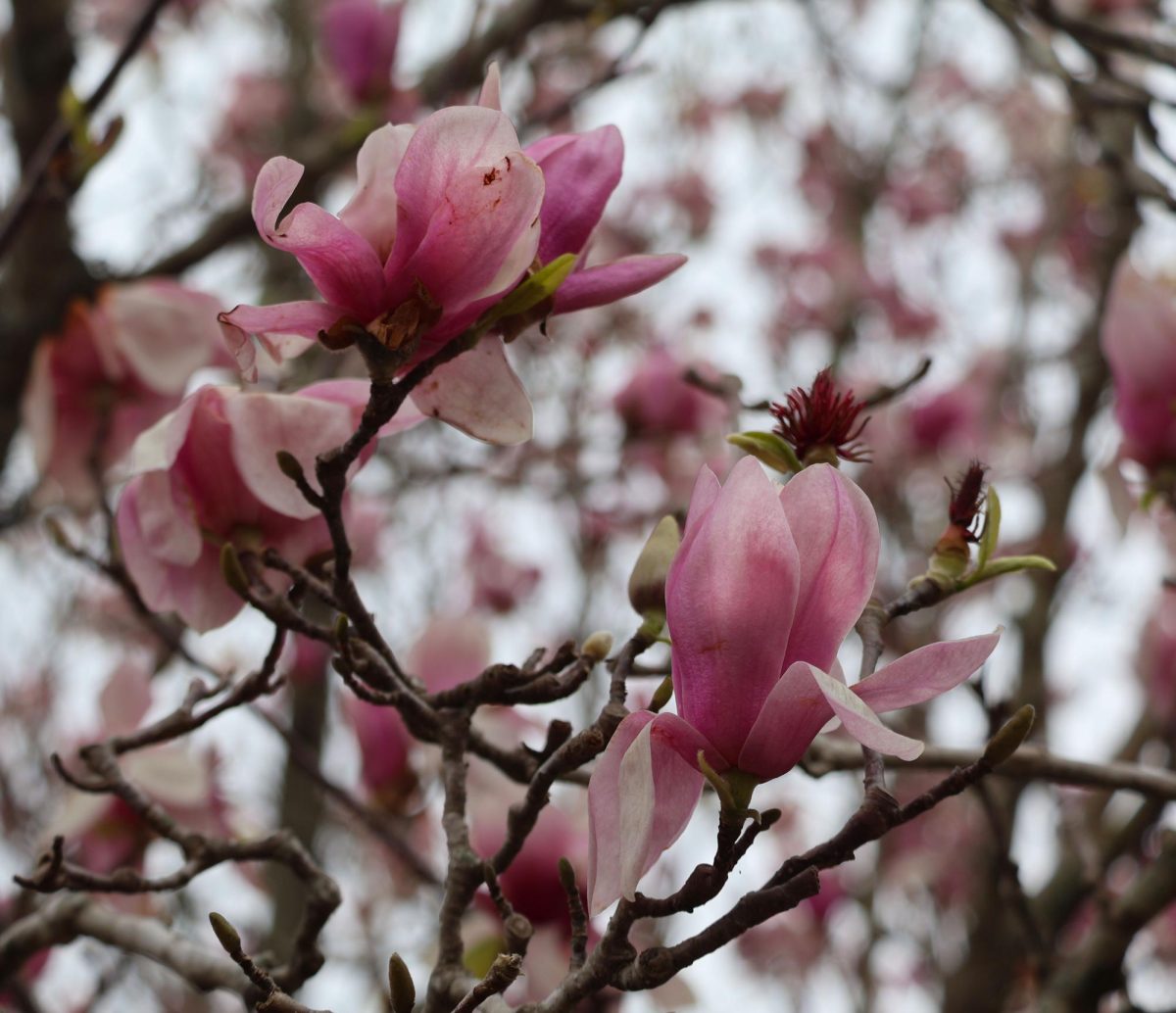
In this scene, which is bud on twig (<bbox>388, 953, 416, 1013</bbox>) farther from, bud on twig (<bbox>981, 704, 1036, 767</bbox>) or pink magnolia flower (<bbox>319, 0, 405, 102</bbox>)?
pink magnolia flower (<bbox>319, 0, 405, 102</bbox>)

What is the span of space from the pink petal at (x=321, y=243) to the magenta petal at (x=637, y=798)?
0.28 m

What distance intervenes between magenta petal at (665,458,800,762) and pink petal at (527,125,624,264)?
0.22 metres

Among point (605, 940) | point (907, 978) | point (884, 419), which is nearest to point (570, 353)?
point (884, 419)

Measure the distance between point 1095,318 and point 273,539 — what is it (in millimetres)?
2195

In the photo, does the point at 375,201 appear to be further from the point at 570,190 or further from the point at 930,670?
the point at 930,670

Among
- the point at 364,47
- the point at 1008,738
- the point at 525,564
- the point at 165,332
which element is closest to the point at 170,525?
the point at 1008,738

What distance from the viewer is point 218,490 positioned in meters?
0.85

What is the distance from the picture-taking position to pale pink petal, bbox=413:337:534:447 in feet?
2.48

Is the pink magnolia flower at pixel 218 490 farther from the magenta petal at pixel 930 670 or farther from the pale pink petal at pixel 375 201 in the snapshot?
the magenta petal at pixel 930 670

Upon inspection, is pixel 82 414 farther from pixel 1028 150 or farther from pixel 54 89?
pixel 1028 150

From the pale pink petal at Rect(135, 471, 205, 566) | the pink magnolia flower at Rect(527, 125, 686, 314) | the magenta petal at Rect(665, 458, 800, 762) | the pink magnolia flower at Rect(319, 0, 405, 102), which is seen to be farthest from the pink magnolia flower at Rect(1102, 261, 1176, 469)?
the pink magnolia flower at Rect(319, 0, 405, 102)

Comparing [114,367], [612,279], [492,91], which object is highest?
[492,91]

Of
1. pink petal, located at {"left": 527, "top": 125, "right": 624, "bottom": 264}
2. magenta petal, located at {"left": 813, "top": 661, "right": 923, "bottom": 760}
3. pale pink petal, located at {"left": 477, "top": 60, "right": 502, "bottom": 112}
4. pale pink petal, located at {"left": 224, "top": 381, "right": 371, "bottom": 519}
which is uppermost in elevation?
pale pink petal, located at {"left": 477, "top": 60, "right": 502, "bottom": 112}

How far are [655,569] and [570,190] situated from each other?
9.3 inches
